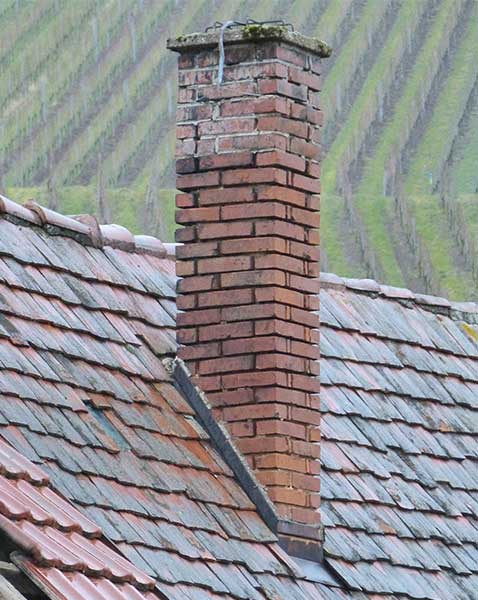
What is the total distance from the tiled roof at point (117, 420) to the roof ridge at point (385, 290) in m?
1.97

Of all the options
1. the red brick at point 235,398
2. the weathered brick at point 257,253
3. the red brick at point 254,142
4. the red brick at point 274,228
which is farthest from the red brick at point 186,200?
the red brick at point 235,398

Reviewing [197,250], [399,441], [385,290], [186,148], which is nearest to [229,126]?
[186,148]

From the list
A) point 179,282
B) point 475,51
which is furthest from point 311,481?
point 475,51

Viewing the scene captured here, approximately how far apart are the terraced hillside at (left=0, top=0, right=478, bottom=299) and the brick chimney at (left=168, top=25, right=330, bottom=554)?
35.5 meters

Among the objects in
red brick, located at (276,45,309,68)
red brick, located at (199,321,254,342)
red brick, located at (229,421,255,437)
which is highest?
red brick, located at (276,45,309,68)

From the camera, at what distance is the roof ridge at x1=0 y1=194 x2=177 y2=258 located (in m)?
9.70

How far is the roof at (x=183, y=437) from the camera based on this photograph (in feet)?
27.2

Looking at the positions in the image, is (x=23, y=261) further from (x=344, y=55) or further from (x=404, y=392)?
(x=344, y=55)

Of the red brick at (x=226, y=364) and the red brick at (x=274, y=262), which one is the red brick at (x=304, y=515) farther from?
the red brick at (x=274, y=262)

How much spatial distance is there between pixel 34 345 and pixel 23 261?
27.4 inches

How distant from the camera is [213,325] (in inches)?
381

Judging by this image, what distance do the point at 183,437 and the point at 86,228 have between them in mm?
1328

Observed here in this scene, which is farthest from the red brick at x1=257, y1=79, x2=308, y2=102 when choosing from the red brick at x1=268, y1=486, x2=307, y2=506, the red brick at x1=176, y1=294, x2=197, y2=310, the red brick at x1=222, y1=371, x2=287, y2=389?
the red brick at x1=268, y1=486, x2=307, y2=506

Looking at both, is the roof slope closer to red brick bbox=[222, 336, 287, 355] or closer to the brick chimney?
the brick chimney
